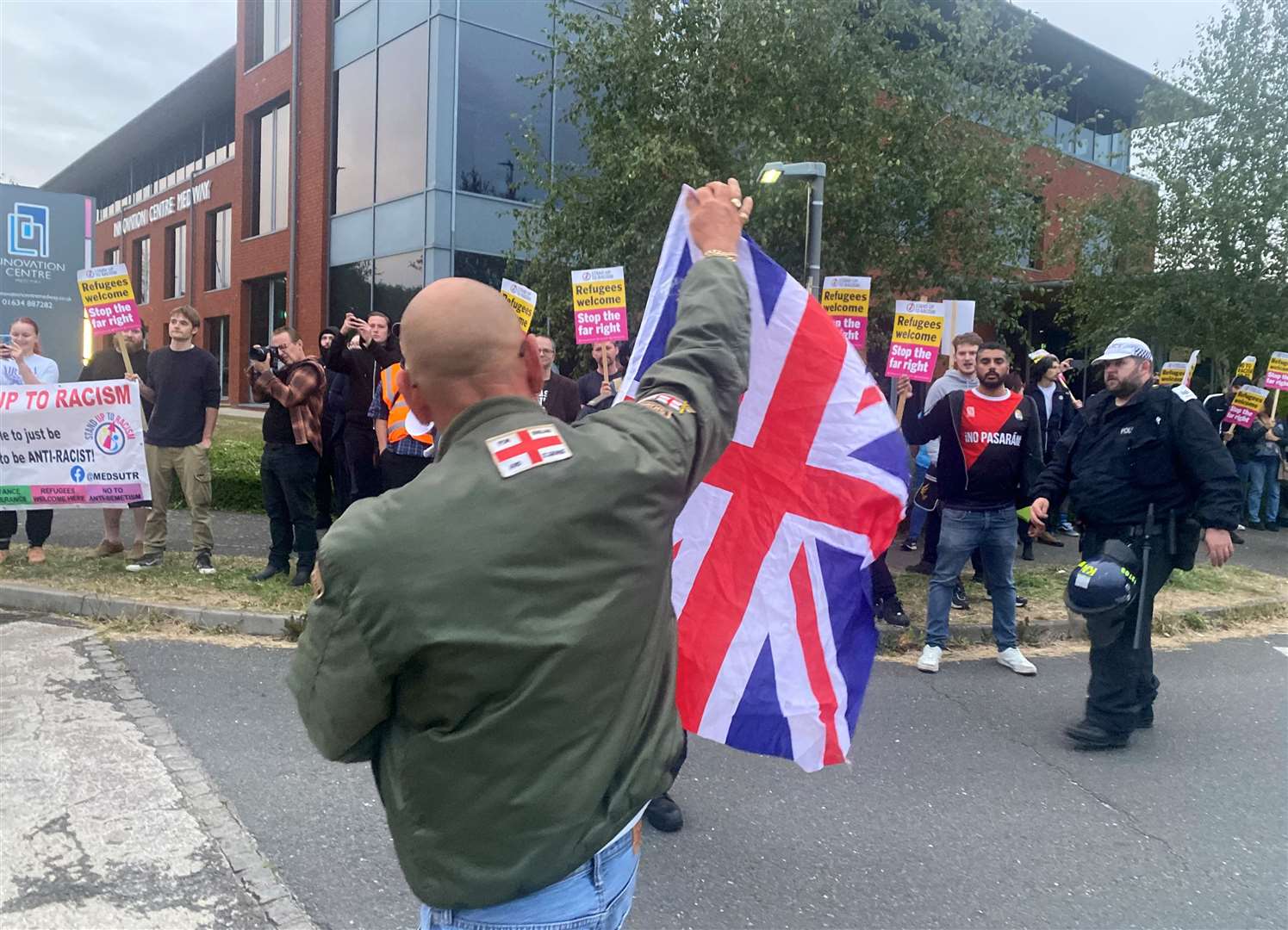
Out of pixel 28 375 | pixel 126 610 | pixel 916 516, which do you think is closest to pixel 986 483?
pixel 916 516

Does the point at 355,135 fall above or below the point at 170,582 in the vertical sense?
above

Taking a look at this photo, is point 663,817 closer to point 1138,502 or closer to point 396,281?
point 1138,502

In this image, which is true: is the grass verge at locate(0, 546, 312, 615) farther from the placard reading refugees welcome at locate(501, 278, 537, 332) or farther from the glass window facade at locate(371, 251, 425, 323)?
the glass window facade at locate(371, 251, 425, 323)

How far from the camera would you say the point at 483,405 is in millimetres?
1522

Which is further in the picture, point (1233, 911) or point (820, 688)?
point (1233, 911)

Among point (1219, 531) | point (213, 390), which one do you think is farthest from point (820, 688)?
point (213, 390)

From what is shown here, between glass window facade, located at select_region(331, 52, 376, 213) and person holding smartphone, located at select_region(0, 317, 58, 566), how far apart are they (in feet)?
36.3

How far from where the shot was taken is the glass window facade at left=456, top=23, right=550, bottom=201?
54.0 ft

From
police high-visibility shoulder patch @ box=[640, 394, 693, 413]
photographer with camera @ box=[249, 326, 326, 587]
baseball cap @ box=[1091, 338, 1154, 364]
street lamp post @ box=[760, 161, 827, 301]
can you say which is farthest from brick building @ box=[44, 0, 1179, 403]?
police high-visibility shoulder patch @ box=[640, 394, 693, 413]

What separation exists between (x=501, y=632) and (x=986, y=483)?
16.9ft

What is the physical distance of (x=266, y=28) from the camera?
22391 mm

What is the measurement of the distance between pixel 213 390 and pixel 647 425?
7159 millimetres

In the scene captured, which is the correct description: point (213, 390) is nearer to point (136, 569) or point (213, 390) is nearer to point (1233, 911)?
point (136, 569)

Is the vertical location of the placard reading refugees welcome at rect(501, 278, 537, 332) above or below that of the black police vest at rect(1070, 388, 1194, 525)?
above
